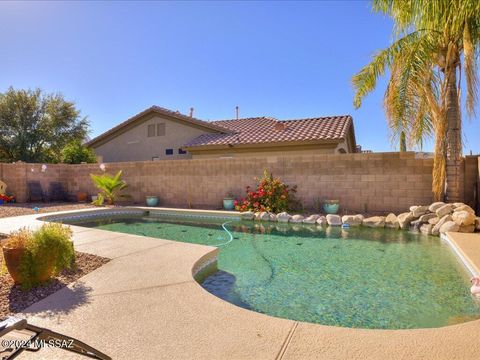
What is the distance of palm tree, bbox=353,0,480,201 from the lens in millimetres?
8297

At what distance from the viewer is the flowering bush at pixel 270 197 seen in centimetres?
1146

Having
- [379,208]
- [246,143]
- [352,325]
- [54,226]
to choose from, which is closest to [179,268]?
[54,226]

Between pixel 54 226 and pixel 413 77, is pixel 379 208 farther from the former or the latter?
pixel 54 226

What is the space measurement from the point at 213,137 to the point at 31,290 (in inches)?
589

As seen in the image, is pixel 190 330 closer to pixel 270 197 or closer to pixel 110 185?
pixel 270 197

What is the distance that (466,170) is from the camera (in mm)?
9453

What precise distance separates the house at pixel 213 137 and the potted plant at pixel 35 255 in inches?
486

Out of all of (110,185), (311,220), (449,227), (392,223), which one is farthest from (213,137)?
(449,227)

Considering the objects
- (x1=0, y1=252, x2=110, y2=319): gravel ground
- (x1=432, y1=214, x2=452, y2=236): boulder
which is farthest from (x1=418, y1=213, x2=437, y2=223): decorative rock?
(x1=0, y1=252, x2=110, y2=319): gravel ground

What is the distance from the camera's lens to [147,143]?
20.5 metres

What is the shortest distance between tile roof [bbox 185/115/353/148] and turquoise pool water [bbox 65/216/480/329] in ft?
22.9

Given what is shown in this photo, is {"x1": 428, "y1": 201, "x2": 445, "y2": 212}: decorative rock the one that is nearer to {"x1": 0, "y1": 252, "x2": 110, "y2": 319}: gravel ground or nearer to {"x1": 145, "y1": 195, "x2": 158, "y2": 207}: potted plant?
{"x1": 0, "y1": 252, "x2": 110, "y2": 319}: gravel ground

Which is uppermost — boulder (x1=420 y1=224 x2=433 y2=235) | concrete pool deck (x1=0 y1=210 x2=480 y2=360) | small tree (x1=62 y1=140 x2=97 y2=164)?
small tree (x1=62 y1=140 x2=97 y2=164)

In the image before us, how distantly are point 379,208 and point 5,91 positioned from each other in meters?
31.2
